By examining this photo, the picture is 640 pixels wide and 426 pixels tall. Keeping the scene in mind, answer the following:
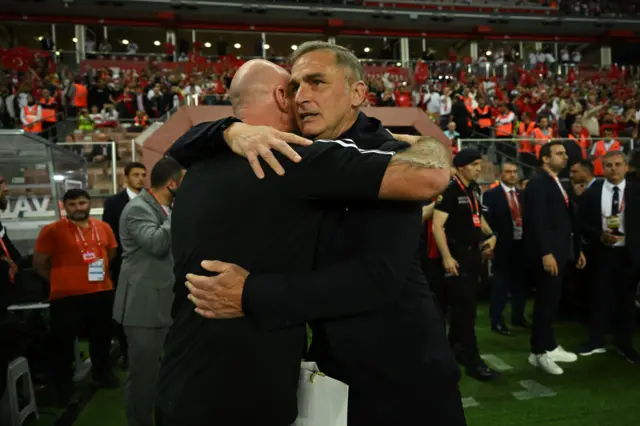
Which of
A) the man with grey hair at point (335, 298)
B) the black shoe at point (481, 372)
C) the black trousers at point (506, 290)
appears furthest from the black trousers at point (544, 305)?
the man with grey hair at point (335, 298)

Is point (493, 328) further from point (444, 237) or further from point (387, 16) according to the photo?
point (387, 16)

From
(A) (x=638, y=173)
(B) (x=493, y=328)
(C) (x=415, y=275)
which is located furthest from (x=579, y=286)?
(C) (x=415, y=275)

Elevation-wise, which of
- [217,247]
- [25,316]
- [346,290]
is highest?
[217,247]

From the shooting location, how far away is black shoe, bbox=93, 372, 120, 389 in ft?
15.5

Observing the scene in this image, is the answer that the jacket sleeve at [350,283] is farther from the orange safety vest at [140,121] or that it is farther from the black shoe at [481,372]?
the orange safety vest at [140,121]

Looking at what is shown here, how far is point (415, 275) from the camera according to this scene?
5.14ft

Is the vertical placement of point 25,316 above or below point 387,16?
below

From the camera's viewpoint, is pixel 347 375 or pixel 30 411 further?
pixel 30 411

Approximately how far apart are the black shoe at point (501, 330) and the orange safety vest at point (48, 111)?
11570 mm

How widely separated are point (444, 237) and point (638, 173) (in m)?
2.07

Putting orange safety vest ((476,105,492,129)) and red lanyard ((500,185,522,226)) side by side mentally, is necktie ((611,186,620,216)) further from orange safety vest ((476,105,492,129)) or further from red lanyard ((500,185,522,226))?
orange safety vest ((476,105,492,129))

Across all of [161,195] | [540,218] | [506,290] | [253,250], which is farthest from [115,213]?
[253,250]

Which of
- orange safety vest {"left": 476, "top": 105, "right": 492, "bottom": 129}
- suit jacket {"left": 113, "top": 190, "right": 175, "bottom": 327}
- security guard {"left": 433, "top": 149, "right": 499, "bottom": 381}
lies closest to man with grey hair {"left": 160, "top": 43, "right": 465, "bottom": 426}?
suit jacket {"left": 113, "top": 190, "right": 175, "bottom": 327}

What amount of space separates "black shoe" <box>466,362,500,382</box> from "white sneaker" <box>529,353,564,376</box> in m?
0.44
